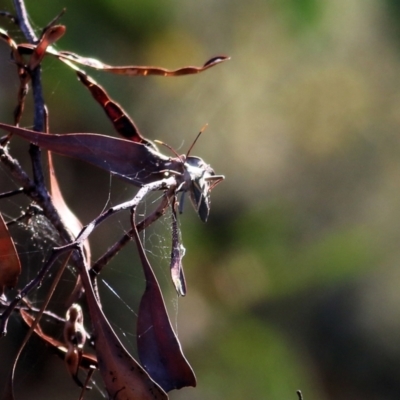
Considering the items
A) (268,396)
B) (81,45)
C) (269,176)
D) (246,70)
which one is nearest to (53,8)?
(81,45)

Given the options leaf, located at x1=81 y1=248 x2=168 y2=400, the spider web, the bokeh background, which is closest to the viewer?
leaf, located at x1=81 y1=248 x2=168 y2=400

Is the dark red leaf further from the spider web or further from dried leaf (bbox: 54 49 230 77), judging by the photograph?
the spider web

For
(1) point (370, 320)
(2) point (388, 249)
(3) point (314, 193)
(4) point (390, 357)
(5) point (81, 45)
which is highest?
(5) point (81, 45)

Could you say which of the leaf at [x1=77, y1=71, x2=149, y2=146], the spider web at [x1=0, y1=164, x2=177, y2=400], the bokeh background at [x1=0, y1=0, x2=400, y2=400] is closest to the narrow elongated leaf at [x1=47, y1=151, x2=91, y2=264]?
the leaf at [x1=77, y1=71, x2=149, y2=146]

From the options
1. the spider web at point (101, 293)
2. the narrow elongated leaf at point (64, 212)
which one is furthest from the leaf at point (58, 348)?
the spider web at point (101, 293)

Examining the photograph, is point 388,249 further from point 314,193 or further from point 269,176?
point 269,176

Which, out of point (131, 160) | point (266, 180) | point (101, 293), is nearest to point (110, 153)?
point (131, 160)
